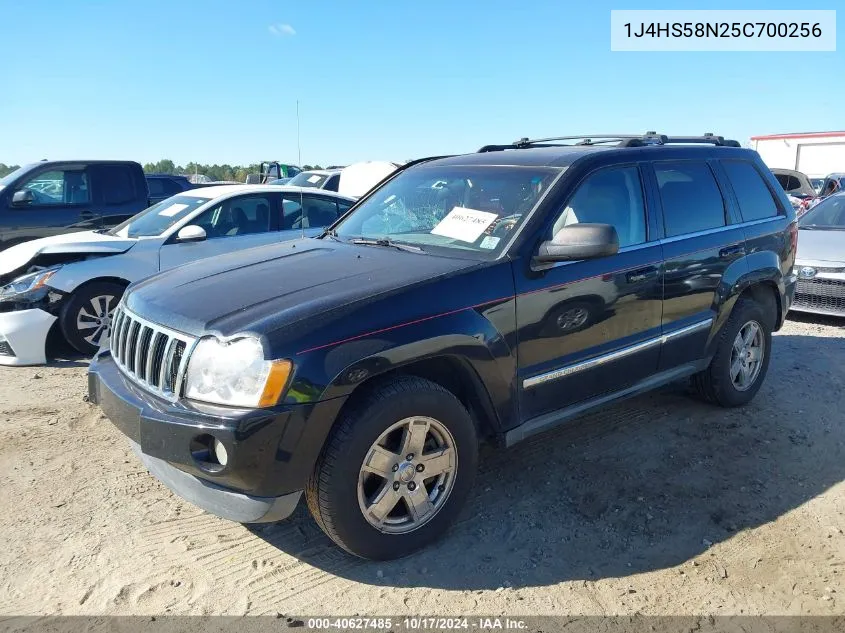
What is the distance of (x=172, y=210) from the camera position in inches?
270

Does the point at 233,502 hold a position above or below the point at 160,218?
below

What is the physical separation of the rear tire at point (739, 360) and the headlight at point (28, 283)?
216 inches

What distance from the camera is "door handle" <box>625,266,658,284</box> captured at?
3734mm

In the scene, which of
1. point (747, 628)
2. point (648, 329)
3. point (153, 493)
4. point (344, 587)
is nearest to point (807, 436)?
point (648, 329)

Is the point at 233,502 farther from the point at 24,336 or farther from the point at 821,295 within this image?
the point at 821,295

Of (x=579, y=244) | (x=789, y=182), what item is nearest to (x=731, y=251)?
(x=579, y=244)

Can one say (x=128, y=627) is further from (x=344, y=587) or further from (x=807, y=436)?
(x=807, y=436)

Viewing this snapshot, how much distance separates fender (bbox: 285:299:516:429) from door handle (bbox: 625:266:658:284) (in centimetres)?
92

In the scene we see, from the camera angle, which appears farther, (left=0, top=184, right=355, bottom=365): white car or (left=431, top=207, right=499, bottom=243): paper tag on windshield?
(left=0, top=184, right=355, bottom=365): white car

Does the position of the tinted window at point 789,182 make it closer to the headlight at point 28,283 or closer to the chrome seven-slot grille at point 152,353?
the headlight at point 28,283

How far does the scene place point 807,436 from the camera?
174 inches

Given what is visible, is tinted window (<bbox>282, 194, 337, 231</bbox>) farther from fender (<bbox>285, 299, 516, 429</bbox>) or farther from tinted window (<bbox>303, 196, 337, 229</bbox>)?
fender (<bbox>285, 299, 516, 429</bbox>)

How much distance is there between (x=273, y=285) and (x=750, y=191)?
3570 millimetres

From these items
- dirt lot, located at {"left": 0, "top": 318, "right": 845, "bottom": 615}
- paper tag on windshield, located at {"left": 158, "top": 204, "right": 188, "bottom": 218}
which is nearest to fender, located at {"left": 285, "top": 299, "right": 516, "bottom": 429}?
dirt lot, located at {"left": 0, "top": 318, "right": 845, "bottom": 615}
